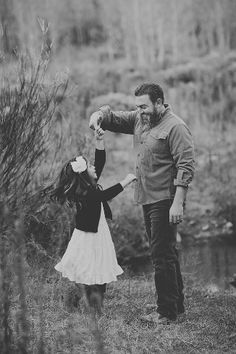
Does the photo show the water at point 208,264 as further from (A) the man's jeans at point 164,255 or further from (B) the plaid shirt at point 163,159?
(B) the plaid shirt at point 163,159

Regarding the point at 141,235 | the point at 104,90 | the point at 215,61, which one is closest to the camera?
the point at 141,235

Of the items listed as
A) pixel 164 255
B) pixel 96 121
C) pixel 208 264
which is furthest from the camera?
pixel 208 264

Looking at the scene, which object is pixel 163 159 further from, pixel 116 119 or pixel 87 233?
pixel 87 233

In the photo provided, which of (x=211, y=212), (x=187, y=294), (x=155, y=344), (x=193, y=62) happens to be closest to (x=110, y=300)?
(x=187, y=294)

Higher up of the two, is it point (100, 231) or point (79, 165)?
point (79, 165)

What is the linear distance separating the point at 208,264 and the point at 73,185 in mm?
4820

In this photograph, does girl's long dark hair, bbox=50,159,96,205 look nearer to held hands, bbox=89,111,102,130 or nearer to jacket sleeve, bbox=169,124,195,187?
held hands, bbox=89,111,102,130

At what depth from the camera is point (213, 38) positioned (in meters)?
32.3

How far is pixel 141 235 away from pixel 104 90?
12791mm

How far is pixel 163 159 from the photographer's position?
14.5ft

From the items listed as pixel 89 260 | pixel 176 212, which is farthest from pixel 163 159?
pixel 89 260

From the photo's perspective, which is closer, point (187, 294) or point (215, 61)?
point (187, 294)

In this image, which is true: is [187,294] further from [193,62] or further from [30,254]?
[193,62]

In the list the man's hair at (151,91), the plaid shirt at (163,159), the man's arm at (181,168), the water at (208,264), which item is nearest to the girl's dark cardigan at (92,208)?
the plaid shirt at (163,159)
